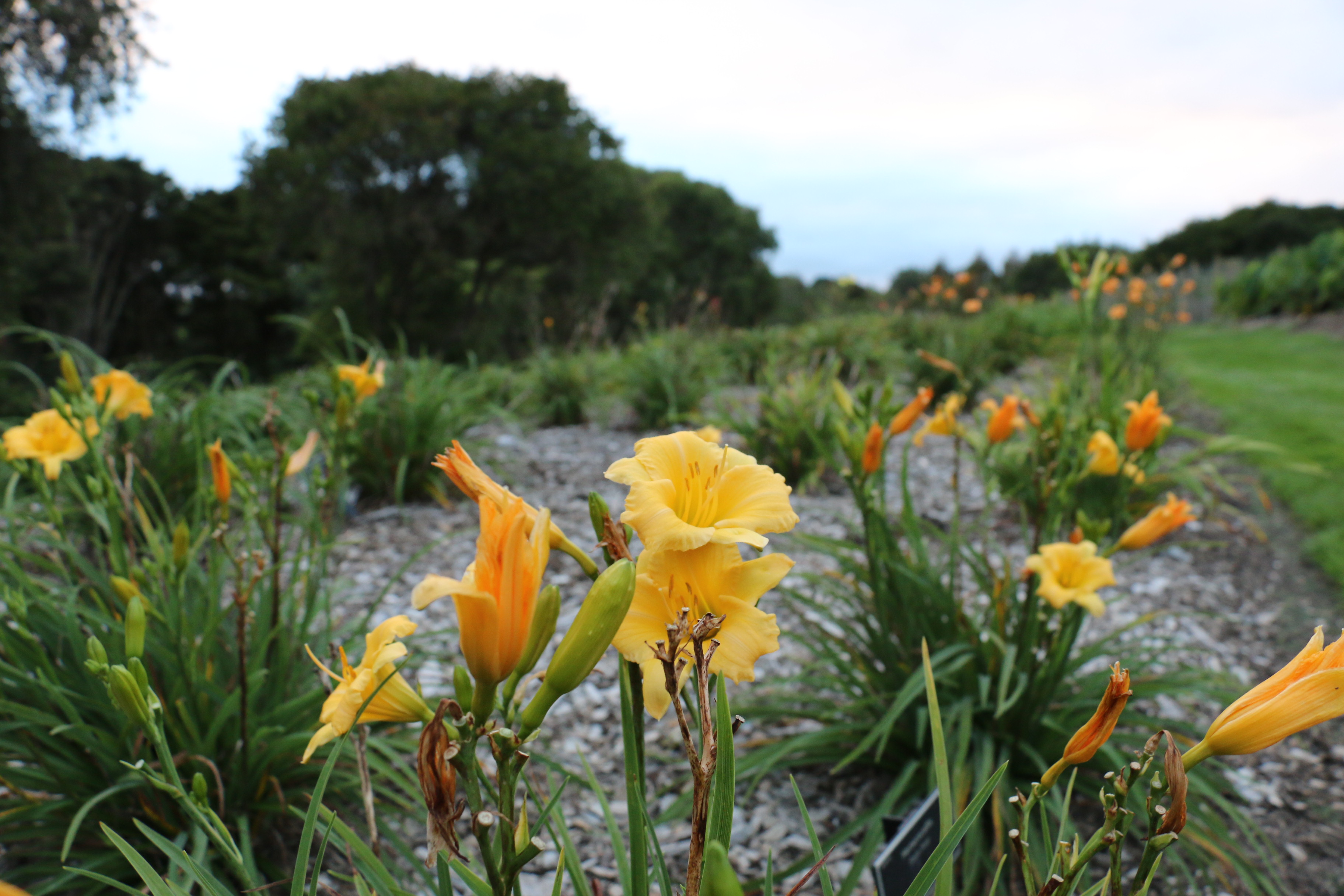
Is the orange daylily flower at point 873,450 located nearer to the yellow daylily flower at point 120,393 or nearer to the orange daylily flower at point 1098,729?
the orange daylily flower at point 1098,729

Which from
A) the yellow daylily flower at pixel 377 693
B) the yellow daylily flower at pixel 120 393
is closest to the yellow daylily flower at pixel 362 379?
the yellow daylily flower at pixel 120 393

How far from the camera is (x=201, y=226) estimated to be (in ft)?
64.4

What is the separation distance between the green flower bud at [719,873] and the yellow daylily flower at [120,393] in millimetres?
1800

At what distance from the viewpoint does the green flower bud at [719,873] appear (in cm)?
43

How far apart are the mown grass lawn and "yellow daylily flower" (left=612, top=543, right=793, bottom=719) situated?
319 cm

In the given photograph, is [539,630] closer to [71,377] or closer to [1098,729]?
[1098,729]

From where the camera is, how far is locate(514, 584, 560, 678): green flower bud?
555 mm

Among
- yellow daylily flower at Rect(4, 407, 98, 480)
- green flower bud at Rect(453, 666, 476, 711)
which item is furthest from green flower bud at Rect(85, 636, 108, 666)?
yellow daylily flower at Rect(4, 407, 98, 480)

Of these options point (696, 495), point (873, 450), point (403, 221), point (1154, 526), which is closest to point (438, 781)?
point (696, 495)

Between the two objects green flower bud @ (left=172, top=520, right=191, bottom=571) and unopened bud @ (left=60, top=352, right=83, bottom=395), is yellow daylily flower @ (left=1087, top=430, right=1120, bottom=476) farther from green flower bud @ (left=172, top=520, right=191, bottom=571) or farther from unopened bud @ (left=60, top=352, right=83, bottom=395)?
unopened bud @ (left=60, top=352, right=83, bottom=395)

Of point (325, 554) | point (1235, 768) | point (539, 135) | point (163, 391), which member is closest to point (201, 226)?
point (539, 135)

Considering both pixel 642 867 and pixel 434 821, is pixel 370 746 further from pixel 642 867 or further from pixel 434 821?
pixel 434 821

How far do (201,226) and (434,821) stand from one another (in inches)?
918

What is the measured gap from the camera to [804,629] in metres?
2.37
